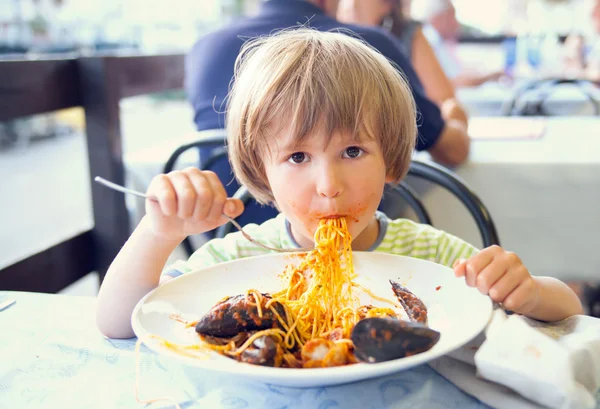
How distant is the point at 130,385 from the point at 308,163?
1.30 ft

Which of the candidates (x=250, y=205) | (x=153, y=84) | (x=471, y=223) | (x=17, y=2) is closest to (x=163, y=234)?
(x=250, y=205)

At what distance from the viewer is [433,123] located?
172 cm

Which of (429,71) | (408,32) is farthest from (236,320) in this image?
(408,32)

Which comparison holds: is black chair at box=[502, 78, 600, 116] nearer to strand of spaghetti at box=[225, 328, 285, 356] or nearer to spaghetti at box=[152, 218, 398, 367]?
spaghetti at box=[152, 218, 398, 367]

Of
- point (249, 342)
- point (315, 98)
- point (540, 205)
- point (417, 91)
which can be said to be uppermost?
point (315, 98)

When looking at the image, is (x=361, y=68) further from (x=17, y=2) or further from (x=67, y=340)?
(x=17, y=2)

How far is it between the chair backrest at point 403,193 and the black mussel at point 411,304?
1.43 ft

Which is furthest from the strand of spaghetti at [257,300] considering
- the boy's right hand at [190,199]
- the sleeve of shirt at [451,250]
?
the sleeve of shirt at [451,250]

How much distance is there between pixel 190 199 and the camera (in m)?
0.78

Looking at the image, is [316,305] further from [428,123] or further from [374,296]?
[428,123]

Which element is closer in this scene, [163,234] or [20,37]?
[163,234]

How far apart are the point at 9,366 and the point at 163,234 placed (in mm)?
261

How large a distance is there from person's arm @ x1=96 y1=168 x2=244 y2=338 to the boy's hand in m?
0.31

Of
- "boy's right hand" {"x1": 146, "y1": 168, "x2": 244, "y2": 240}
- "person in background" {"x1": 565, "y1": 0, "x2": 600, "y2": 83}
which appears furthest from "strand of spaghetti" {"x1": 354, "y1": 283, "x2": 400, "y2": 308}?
"person in background" {"x1": 565, "y1": 0, "x2": 600, "y2": 83}
